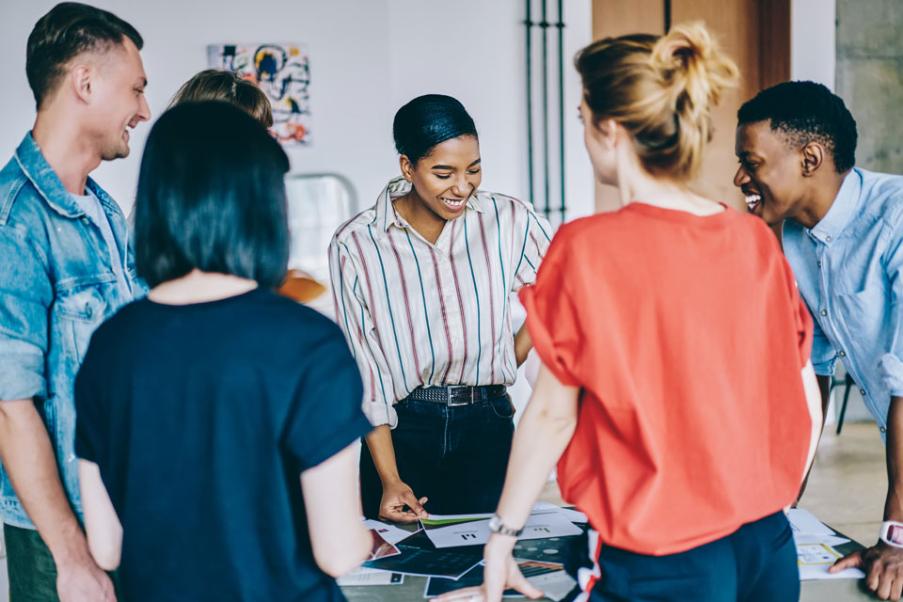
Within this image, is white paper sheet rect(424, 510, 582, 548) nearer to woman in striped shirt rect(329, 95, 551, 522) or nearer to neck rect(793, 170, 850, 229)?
woman in striped shirt rect(329, 95, 551, 522)

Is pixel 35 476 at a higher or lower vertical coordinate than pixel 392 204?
lower

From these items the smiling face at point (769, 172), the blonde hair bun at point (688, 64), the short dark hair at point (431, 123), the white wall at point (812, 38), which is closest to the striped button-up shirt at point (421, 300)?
the short dark hair at point (431, 123)

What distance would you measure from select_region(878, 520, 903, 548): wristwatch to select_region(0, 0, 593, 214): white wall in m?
3.03

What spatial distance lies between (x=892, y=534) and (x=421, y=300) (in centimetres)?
114

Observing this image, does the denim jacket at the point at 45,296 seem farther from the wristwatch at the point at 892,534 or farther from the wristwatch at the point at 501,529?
the wristwatch at the point at 892,534

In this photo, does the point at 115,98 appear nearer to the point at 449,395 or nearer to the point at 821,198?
the point at 449,395

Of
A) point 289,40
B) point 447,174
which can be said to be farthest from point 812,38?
point 447,174

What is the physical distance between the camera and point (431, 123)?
6.42ft

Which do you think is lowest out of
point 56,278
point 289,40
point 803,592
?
point 803,592

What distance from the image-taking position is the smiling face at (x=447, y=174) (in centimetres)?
197

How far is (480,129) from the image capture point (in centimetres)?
423

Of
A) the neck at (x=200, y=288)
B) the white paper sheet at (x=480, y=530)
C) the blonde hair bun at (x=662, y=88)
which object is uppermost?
the blonde hair bun at (x=662, y=88)

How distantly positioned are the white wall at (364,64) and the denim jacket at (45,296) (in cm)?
288

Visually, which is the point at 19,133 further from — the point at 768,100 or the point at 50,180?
the point at 768,100
